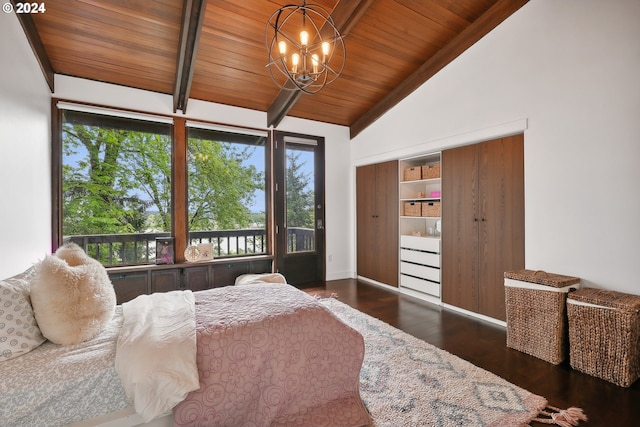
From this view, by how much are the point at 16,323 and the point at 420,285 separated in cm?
379

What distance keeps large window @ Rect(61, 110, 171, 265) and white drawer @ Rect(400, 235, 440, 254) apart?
10.5 feet

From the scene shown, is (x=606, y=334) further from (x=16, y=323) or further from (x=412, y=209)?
(x=16, y=323)

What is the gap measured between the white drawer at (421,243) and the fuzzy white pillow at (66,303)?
3.38 m

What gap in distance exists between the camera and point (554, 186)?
2564mm

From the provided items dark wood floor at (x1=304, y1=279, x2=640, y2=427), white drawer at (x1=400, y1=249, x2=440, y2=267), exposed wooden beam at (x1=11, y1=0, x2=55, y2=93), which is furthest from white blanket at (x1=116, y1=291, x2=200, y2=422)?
white drawer at (x1=400, y1=249, x2=440, y2=267)

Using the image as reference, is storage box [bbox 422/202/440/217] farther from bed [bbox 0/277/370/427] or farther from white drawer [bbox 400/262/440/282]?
bed [bbox 0/277/370/427]

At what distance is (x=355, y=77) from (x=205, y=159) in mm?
2314

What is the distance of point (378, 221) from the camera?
4.57 metres

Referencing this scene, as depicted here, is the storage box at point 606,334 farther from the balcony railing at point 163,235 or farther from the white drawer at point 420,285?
the balcony railing at point 163,235

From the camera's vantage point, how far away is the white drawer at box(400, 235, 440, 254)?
3692 millimetres

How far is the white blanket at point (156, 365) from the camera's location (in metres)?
1.28

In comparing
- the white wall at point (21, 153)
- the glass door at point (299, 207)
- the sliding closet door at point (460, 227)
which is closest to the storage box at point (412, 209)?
the sliding closet door at point (460, 227)

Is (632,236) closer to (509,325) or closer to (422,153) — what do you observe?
(509,325)

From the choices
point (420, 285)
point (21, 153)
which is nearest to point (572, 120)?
point (420, 285)
